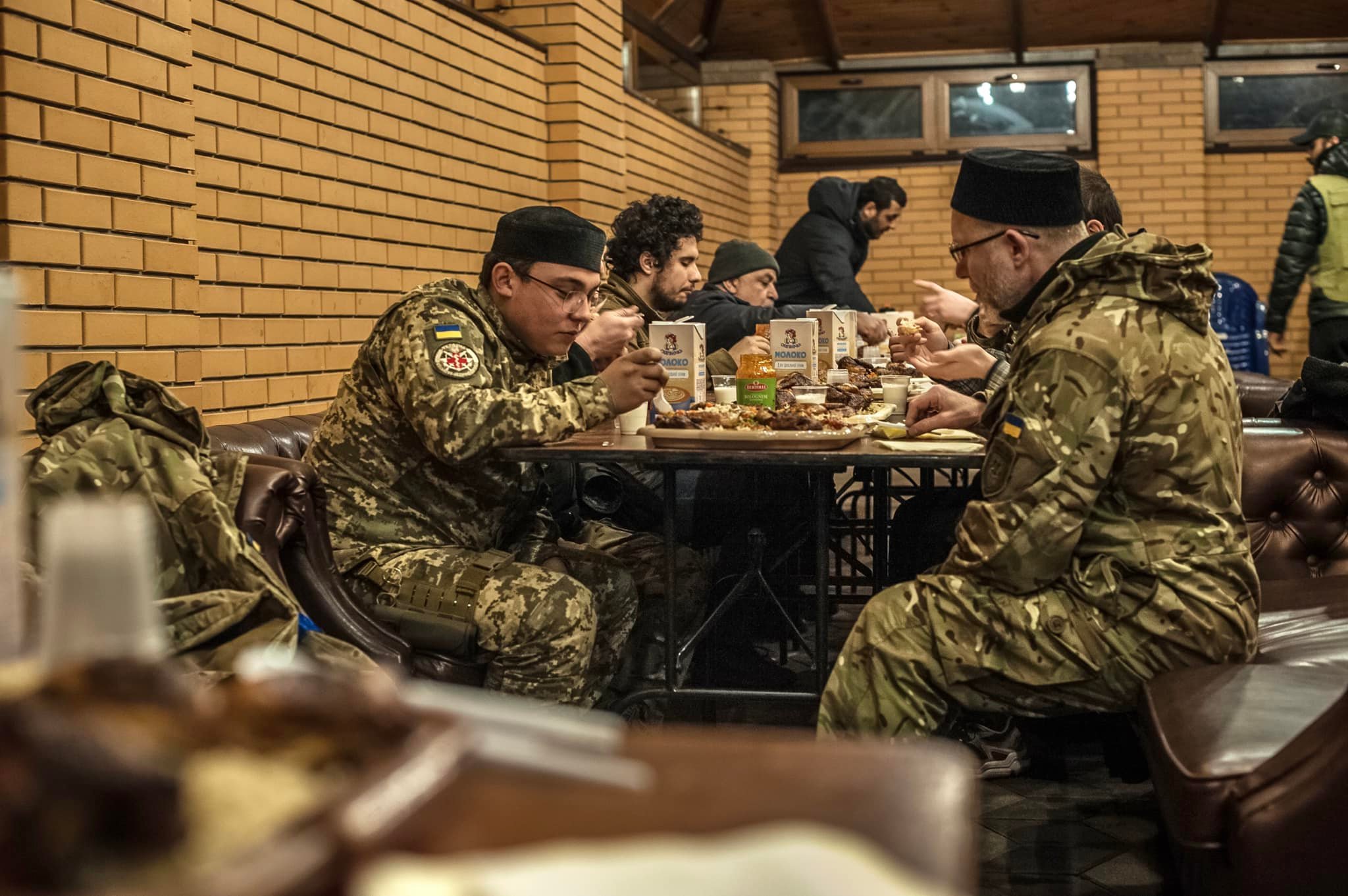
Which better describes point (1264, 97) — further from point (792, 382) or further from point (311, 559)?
point (311, 559)

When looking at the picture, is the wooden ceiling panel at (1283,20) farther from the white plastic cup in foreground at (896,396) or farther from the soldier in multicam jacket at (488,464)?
the soldier in multicam jacket at (488,464)

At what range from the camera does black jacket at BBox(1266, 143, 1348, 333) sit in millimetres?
7109

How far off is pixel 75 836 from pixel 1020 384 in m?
2.05

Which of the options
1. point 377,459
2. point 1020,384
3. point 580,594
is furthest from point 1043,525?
point 377,459

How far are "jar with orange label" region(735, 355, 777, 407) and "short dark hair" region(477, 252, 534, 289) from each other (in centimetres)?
74

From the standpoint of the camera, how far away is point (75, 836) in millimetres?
582

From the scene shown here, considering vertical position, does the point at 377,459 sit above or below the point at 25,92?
below

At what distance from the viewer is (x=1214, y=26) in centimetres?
1155

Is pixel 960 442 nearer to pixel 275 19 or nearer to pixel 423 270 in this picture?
pixel 275 19

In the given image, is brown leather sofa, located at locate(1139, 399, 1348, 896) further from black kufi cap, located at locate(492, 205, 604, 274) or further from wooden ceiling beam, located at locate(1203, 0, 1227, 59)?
wooden ceiling beam, located at locate(1203, 0, 1227, 59)

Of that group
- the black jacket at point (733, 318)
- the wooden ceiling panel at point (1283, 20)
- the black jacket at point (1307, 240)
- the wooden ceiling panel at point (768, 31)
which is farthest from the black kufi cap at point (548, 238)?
the wooden ceiling panel at point (1283, 20)

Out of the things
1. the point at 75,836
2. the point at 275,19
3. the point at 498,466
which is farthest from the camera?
the point at 275,19

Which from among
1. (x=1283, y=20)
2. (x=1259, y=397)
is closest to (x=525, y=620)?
(x=1259, y=397)

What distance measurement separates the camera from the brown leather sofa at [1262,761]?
184 centimetres
